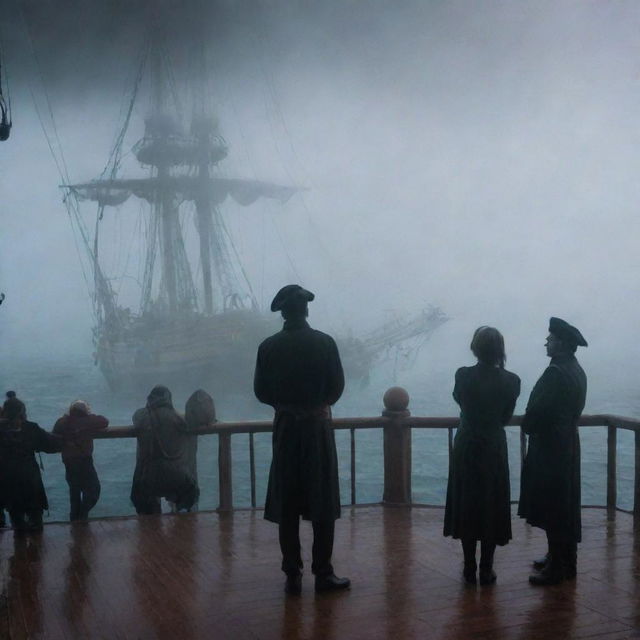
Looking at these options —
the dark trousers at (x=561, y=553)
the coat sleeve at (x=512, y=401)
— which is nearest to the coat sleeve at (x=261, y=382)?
the coat sleeve at (x=512, y=401)

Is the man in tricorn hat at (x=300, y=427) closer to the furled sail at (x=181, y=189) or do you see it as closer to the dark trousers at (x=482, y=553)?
the dark trousers at (x=482, y=553)

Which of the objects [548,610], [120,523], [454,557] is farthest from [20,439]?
[548,610]

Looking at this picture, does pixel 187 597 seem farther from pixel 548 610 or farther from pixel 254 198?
pixel 254 198

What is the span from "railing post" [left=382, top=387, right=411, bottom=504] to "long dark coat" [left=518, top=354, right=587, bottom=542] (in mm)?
1548

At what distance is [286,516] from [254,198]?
3171cm

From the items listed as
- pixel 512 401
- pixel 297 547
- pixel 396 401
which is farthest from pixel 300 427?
pixel 396 401

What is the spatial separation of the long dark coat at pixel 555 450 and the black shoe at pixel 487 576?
0.30 m

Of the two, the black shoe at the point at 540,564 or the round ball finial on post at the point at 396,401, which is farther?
the round ball finial on post at the point at 396,401

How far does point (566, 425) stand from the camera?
313 cm

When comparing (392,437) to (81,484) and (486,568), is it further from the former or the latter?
(81,484)

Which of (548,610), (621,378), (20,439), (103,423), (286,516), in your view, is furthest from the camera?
(621,378)

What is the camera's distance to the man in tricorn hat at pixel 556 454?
3074 mm

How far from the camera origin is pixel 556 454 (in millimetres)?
3145

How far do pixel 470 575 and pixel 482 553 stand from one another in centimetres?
12
